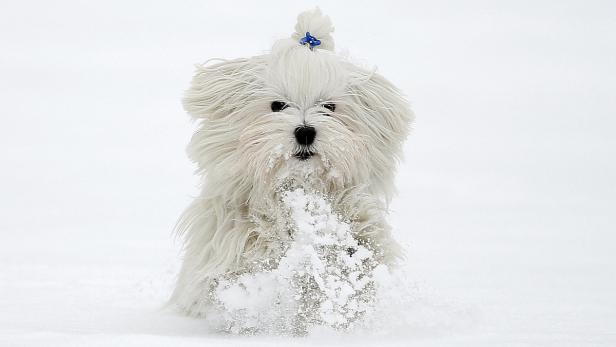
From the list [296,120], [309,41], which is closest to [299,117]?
[296,120]

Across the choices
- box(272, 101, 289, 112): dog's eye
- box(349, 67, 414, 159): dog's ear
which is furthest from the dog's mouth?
box(349, 67, 414, 159): dog's ear

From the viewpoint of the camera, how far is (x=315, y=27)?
426 centimetres

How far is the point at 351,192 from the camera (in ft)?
13.0

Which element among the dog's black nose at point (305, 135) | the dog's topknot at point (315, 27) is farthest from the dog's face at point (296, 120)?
the dog's topknot at point (315, 27)

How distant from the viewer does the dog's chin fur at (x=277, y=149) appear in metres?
3.85

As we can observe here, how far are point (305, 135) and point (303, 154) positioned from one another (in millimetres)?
85

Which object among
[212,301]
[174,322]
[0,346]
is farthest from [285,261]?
[0,346]

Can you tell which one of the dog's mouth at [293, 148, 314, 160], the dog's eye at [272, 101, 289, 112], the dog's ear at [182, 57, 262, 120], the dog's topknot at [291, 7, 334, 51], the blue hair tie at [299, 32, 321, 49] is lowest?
the dog's mouth at [293, 148, 314, 160]

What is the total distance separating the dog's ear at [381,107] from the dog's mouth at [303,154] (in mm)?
437

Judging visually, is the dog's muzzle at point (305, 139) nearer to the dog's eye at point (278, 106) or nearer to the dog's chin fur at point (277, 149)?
the dog's chin fur at point (277, 149)

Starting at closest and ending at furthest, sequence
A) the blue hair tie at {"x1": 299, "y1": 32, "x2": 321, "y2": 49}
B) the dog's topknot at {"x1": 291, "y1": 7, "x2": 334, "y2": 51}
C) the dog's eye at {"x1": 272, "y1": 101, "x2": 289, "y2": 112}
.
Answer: the dog's eye at {"x1": 272, "y1": 101, "x2": 289, "y2": 112} → the blue hair tie at {"x1": 299, "y1": 32, "x2": 321, "y2": 49} → the dog's topknot at {"x1": 291, "y1": 7, "x2": 334, "y2": 51}

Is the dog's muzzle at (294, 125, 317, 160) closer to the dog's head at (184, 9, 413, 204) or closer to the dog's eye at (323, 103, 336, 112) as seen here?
the dog's head at (184, 9, 413, 204)

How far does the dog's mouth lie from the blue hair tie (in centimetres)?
57

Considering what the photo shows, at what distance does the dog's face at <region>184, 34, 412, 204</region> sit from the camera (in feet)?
12.6
